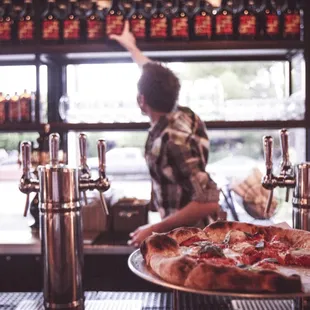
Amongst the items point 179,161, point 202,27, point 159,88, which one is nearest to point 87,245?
point 179,161

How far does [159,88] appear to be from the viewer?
7.73 feet

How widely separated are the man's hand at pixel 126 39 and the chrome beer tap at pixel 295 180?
1420 millimetres

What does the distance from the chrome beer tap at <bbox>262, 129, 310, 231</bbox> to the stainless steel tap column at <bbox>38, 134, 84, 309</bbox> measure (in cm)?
55

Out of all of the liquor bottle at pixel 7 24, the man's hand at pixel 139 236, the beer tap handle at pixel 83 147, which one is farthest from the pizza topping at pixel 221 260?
the liquor bottle at pixel 7 24

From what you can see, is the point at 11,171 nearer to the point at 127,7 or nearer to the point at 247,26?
the point at 127,7

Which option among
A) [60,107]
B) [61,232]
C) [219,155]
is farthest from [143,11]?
[61,232]

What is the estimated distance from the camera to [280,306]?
1.41 meters

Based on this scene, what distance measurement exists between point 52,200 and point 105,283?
54.6 inches

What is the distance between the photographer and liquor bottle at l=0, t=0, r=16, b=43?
2.95m

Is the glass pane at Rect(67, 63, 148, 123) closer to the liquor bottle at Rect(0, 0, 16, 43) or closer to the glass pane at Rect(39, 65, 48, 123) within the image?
the glass pane at Rect(39, 65, 48, 123)

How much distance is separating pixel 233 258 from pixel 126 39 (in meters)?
1.78

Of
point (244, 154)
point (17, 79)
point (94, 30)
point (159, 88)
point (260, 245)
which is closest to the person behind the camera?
point (260, 245)

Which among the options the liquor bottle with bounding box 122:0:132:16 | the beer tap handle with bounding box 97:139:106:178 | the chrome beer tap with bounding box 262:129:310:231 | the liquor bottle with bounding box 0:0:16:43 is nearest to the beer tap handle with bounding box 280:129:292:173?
the chrome beer tap with bounding box 262:129:310:231

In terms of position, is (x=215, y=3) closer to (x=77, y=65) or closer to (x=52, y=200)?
(x=77, y=65)
